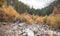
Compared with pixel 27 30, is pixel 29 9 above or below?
above

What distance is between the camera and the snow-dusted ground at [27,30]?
4090 mm

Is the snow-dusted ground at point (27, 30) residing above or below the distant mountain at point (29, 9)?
below

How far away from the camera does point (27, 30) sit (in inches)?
170

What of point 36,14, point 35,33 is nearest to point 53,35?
point 35,33

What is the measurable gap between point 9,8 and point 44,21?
887mm

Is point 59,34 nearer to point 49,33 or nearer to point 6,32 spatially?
point 49,33

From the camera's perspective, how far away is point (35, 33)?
419cm

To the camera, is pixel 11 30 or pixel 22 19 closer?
pixel 11 30

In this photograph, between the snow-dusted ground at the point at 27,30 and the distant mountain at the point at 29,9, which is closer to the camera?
the snow-dusted ground at the point at 27,30

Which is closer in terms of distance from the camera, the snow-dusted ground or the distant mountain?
the snow-dusted ground

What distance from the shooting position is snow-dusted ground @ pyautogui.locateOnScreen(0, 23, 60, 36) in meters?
4.09

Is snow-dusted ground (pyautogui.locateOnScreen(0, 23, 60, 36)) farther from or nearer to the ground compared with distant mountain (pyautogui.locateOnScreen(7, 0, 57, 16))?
nearer to the ground

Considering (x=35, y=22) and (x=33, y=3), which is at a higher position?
(x=33, y=3)

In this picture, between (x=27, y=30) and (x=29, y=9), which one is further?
(x=29, y=9)
